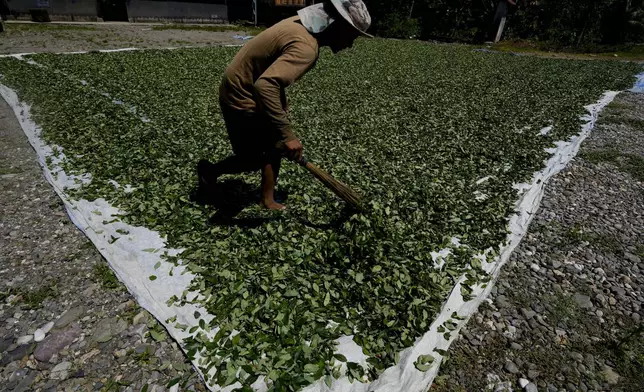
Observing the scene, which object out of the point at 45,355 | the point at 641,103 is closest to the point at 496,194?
the point at 45,355

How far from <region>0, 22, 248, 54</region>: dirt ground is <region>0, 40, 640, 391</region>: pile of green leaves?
4149mm

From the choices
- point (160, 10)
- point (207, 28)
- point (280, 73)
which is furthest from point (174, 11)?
point (280, 73)

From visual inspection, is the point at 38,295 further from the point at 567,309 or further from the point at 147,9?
the point at 147,9

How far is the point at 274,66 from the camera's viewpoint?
7.95 ft

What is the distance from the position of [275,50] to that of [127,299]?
6.52 feet

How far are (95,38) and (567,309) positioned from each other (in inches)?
690

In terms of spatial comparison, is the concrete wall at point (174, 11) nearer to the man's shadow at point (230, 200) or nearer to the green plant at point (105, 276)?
the man's shadow at point (230, 200)

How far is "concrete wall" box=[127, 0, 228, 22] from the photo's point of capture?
21.8 meters

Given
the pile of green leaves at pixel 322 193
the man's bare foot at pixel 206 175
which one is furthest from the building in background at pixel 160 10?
the man's bare foot at pixel 206 175

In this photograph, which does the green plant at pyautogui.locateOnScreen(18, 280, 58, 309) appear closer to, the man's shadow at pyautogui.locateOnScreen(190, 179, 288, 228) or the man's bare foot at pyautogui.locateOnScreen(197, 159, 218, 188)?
the man's shadow at pyautogui.locateOnScreen(190, 179, 288, 228)

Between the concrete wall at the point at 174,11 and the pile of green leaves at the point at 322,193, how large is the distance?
15358 mm

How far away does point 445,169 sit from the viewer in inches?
177

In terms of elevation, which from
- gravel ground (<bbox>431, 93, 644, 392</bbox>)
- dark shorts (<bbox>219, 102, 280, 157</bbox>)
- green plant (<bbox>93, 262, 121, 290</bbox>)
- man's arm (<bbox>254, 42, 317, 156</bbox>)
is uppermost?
man's arm (<bbox>254, 42, 317, 156</bbox>)

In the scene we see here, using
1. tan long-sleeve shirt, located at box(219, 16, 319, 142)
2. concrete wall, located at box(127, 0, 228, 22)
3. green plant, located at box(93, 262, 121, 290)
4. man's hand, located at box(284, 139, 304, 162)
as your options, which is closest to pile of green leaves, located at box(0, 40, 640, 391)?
green plant, located at box(93, 262, 121, 290)
